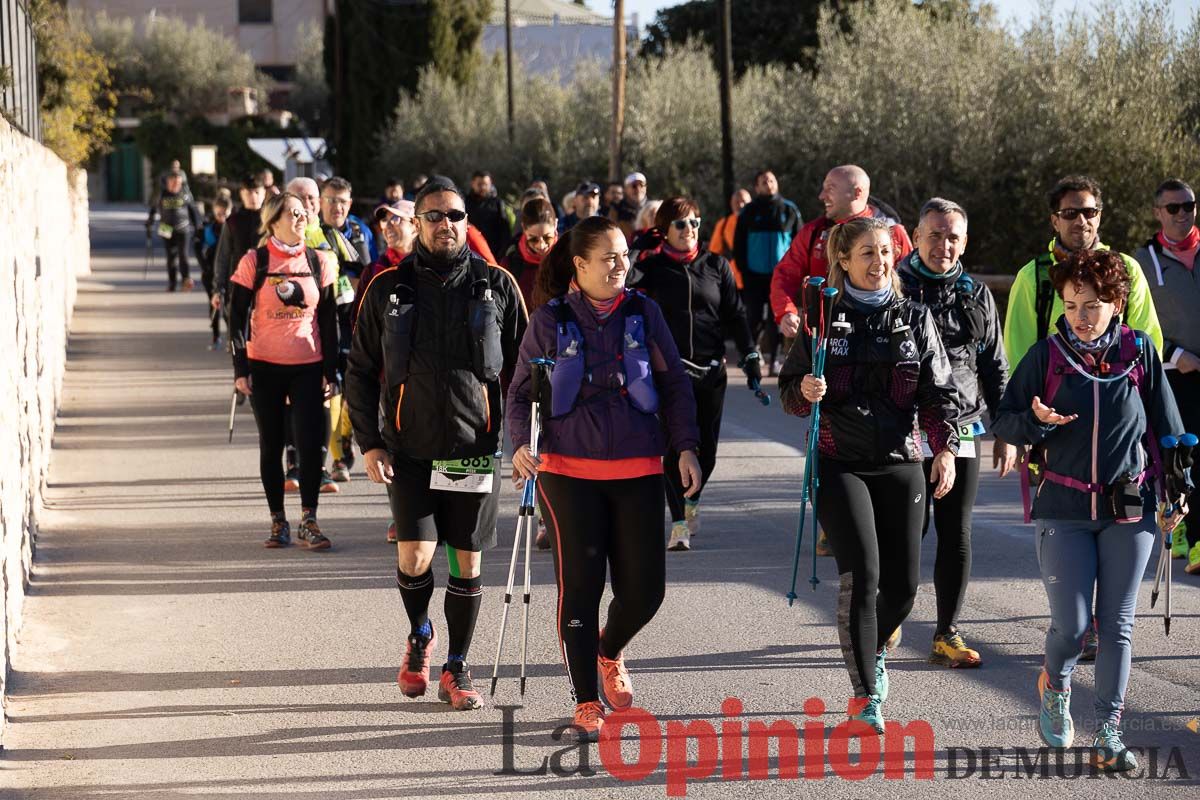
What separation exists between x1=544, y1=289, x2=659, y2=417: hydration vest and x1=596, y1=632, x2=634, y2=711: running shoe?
0.97 meters

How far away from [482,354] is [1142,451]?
92.3 inches

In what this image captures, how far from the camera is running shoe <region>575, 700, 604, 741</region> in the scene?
579 cm

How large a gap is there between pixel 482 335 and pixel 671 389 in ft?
2.43

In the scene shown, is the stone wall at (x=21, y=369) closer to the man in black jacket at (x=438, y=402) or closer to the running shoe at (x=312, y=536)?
the running shoe at (x=312, y=536)

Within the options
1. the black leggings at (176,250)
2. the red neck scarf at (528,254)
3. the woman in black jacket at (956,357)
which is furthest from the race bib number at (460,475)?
the black leggings at (176,250)

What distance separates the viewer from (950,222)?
6.40 metres

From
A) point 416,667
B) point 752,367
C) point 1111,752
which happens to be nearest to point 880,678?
point 1111,752

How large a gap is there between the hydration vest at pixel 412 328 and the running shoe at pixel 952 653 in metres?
2.15

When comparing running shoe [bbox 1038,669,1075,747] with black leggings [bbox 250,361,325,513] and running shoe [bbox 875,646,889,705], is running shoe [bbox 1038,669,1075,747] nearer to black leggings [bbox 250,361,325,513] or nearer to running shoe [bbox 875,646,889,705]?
running shoe [bbox 875,646,889,705]

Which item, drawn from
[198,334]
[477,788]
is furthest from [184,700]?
[198,334]

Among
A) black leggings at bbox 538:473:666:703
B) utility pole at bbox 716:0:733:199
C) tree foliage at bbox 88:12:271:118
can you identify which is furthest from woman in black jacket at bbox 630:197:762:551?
tree foliage at bbox 88:12:271:118

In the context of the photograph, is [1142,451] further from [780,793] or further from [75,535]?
[75,535]

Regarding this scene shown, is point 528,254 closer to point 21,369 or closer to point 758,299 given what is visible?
point 21,369

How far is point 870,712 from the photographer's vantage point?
571cm
